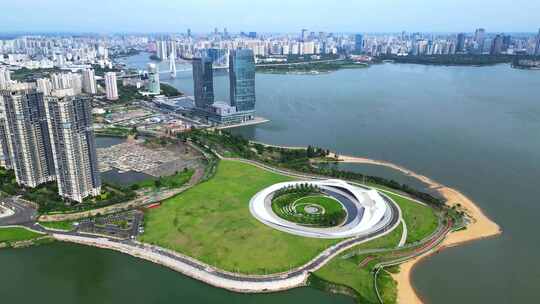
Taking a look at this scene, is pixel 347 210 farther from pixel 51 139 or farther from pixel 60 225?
pixel 51 139

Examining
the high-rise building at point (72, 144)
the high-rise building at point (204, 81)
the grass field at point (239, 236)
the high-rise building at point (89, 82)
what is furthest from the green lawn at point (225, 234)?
the high-rise building at point (89, 82)

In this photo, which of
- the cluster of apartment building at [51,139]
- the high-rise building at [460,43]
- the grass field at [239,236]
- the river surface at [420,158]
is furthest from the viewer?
Answer: the high-rise building at [460,43]

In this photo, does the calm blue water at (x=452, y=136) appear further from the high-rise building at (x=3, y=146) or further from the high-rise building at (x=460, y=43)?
the high-rise building at (x=460, y=43)

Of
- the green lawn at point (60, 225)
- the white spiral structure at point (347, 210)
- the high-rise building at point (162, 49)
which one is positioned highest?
the high-rise building at point (162, 49)

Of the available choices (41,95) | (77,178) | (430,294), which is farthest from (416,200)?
(41,95)

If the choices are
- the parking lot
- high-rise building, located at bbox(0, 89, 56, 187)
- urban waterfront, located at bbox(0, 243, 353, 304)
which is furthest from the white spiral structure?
high-rise building, located at bbox(0, 89, 56, 187)

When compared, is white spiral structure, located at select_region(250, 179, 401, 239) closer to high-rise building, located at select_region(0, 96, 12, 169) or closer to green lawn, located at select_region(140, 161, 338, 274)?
green lawn, located at select_region(140, 161, 338, 274)

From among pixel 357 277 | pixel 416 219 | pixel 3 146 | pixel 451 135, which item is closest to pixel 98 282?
pixel 357 277
